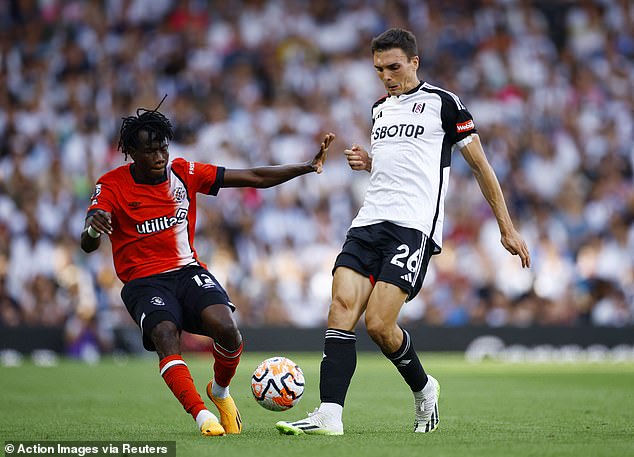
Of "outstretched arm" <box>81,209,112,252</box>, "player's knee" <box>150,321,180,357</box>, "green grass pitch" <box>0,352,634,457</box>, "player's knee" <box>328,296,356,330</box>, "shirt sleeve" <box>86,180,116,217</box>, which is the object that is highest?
"shirt sleeve" <box>86,180,116,217</box>

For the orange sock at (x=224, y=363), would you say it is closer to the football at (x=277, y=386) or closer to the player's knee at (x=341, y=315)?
the football at (x=277, y=386)

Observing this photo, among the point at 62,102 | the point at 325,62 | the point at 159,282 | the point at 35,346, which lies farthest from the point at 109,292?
the point at 159,282

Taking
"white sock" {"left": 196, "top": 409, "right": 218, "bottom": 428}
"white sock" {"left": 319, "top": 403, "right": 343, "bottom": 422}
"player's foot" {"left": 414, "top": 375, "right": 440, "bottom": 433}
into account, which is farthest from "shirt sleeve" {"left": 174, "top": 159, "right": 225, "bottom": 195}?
"player's foot" {"left": 414, "top": 375, "right": 440, "bottom": 433}

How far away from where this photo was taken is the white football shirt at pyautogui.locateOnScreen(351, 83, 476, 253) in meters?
7.85

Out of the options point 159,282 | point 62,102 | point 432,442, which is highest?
point 62,102

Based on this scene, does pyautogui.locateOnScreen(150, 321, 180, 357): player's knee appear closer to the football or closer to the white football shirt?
the football

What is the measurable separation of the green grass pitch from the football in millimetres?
239

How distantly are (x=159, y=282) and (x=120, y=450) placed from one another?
1.90m

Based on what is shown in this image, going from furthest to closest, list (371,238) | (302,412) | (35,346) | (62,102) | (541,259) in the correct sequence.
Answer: (62,102) → (541,259) → (35,346) → (302,412) → (371,238)

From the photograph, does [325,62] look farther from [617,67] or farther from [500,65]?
[617,67]

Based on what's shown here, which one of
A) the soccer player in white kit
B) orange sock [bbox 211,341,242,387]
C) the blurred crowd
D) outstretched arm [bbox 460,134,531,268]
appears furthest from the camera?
the blurred crowd

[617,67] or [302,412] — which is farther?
[617,67]

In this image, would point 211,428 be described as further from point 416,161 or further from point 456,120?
point 456,120

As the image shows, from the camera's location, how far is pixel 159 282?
815cm
